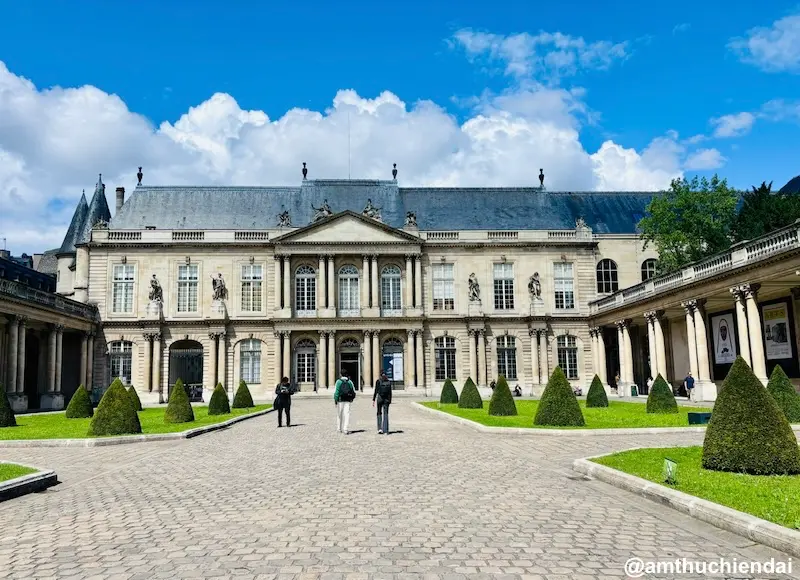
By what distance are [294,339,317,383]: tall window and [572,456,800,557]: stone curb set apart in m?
36.2

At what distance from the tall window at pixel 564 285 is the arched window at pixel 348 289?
13.6m

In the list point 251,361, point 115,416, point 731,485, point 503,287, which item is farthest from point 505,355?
point 731,485

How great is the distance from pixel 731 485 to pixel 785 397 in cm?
1031

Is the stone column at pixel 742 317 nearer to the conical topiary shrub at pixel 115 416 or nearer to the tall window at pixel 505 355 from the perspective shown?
the tall window at pixel 505 355

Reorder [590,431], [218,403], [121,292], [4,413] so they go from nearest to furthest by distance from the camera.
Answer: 1. [590,431]
2. [4,413]
3. [218,403]
4. [121,292]

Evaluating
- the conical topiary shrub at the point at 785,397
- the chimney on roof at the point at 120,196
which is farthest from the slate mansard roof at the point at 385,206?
the conical topiary shrub at the point at 785,397

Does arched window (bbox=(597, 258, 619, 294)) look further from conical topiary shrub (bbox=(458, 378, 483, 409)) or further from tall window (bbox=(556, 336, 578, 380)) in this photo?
conical topiary shrub (bbox=(458, 378, 483, 409))

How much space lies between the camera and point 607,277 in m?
47.8

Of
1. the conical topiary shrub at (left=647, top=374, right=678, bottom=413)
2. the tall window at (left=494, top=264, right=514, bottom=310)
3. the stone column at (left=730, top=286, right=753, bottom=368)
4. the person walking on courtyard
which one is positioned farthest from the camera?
the tall window at (left=494, top=264, right=514, bottom=310)

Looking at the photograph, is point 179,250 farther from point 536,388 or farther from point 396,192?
point 536,388

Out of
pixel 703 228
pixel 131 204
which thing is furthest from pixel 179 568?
pixel 131 204

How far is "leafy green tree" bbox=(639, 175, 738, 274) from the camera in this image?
39031mm

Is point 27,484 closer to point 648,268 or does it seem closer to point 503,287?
point 503,287

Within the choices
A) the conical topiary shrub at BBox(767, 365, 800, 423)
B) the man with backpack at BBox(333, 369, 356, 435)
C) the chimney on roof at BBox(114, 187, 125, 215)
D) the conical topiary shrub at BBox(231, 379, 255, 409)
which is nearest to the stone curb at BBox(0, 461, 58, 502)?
the man with backpack at BBox(333, 369, 356, 435)
